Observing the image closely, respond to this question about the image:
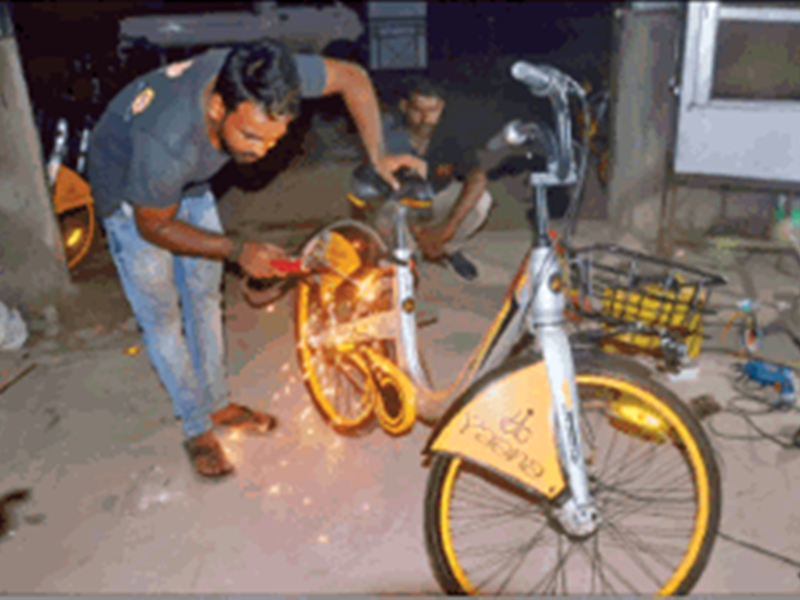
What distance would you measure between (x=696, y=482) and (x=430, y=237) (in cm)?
293

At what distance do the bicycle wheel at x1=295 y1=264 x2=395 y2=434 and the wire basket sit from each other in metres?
1.07

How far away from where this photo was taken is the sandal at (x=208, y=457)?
3.62m

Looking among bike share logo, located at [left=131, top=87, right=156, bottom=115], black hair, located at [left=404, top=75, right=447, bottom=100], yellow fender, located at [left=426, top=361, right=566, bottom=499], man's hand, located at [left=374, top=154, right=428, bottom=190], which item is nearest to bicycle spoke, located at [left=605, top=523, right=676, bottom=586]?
yellow fender, located at [left=426, top=361, right=566, bottom=499]

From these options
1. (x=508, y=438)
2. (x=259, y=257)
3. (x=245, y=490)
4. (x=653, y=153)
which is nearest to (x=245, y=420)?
(x=245, y=490)

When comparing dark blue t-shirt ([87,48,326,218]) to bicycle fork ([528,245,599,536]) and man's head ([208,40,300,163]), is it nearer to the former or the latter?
man's head ([208,40,300,163])

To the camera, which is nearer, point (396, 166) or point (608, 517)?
point (608, 517)

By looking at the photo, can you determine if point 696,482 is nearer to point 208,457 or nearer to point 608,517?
point 608,517

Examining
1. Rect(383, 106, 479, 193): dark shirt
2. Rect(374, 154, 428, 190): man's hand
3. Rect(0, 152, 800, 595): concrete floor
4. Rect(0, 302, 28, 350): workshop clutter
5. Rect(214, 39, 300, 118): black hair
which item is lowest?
Rect(0, 152, 800, 595): concrete floor

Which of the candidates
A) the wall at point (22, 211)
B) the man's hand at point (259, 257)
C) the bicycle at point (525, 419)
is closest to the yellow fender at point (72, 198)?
the wall at point (22, 211)

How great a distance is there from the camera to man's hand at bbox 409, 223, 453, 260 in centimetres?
507

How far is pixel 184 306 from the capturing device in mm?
3744

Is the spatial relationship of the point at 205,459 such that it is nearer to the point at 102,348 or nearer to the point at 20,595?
the point at 20,595

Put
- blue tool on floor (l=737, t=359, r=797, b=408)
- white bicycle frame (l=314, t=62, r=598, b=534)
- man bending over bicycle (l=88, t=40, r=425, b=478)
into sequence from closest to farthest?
white bicycle frame (l=314, t=62, r=598, b=534)
man bending over bicycle (l=88, t=40, r=425, b=478)
blue tool on floor (l=737, t=359, r=797, b=408)

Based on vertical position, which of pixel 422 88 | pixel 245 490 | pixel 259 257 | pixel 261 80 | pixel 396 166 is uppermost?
pixel 261 80
